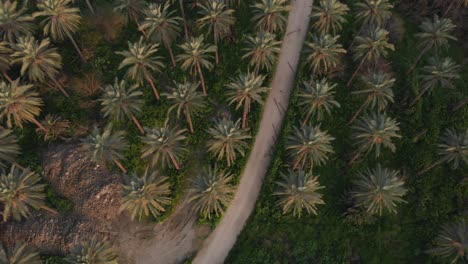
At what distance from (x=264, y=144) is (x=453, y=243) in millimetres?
27122

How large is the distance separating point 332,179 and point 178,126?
24.2 meters

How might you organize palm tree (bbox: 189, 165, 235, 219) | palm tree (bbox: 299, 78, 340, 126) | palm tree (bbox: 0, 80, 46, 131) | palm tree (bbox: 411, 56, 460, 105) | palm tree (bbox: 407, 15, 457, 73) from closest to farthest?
1. palm tree (bbox: 189, 165, 235, 219)
2. palm tree (bbox: 0, 80, 46, 131)
3. palm tree (bbox: 299, 78, 340, 126)
4. palm tree (bbox: 411, 56, 460, 105)
5. palm tree (bbox: 407, 15, 457, 73)

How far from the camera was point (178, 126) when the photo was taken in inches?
2272

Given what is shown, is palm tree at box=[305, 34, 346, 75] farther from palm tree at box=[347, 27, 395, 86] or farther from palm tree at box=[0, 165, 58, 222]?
palm tree at box=[0, 165, 58, 222]

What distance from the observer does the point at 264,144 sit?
5734cm

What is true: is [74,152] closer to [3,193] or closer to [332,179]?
[3,193]

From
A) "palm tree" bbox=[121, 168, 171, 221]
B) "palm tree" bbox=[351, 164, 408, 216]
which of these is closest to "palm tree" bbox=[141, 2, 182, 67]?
"palm tree" bbox=[121, 168, 171, 221]

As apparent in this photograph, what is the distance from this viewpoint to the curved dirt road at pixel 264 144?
2040 inches

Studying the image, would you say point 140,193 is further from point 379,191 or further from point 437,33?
point 437,33

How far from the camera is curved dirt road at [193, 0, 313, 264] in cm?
5181

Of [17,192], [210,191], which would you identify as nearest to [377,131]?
[210,191]

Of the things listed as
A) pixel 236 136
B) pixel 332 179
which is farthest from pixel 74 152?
pixel 332 179

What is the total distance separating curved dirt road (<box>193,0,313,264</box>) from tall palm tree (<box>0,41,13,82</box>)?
3670cm

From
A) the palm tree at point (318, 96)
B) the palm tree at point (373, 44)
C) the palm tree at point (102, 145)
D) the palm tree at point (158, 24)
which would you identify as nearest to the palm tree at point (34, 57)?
the palm tree at point (102, 145)
